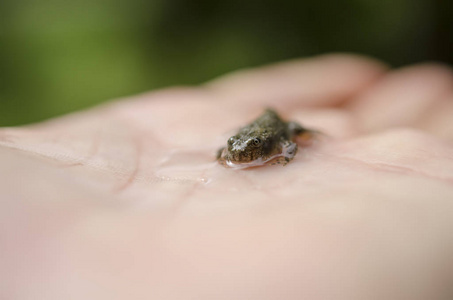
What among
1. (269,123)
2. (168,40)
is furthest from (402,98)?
(168,40)

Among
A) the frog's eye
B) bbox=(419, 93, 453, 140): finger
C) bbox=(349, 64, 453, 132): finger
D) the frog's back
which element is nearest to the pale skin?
the frog's eye

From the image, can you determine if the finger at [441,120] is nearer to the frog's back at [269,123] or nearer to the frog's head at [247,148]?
the frog's back at [269,123]

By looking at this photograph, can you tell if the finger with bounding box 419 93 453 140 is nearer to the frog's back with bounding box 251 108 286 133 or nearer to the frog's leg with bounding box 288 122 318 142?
the frog's leg with bounding box 288 122 318 142

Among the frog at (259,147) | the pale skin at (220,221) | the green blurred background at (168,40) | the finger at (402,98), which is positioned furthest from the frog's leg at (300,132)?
the green blurred background at (168,40)

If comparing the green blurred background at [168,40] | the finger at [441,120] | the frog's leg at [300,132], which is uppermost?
the green blurred background at [168,40]

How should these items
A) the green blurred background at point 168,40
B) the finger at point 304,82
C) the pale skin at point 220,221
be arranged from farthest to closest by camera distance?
the green blurred background at point 168,40, the finger at point 304,82, the pale skin at point 220,221

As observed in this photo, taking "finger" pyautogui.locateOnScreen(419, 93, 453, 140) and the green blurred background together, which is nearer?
"finger" pyautogui.locateOnScreen(419, 93, 453, 140)

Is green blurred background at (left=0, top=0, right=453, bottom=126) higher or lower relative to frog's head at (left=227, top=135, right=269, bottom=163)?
higher

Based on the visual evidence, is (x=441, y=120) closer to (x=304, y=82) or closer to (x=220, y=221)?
(x=304, y=82)
